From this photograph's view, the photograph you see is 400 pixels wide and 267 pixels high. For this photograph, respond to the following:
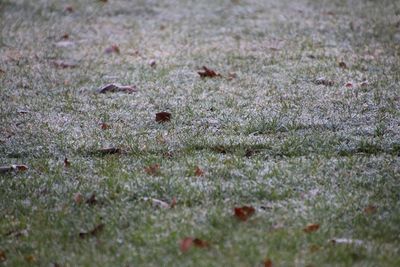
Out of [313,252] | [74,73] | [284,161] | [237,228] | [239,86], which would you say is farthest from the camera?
[74,73]

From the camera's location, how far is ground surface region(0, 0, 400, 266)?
3.48 metres

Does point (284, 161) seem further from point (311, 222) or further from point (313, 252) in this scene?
point (313, 252)

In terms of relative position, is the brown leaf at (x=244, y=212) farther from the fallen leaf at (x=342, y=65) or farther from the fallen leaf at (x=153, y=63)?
the fallen leaf at (x=153, y=63)

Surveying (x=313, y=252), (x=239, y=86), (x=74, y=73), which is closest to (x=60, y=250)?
(x=313, y=252)

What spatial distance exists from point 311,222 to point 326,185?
51 cm

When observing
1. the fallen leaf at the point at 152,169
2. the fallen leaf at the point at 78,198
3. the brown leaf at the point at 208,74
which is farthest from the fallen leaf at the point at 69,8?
the fallen leaf at the point at 78,198

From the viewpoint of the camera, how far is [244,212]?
3736mm

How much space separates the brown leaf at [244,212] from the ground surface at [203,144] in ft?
0.11

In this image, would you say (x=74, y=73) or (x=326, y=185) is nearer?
(x=326, y=185)

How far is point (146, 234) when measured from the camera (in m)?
3.54

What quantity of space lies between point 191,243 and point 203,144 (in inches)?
56.9

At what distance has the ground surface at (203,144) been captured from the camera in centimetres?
348

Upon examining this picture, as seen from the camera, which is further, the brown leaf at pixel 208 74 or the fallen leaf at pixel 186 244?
the brown leaf at pixel 208 74

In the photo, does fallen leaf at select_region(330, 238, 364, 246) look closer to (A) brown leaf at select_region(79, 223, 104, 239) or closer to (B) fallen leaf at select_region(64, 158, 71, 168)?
(A) brown leaf at select_region(79, 223, 104, 239)
